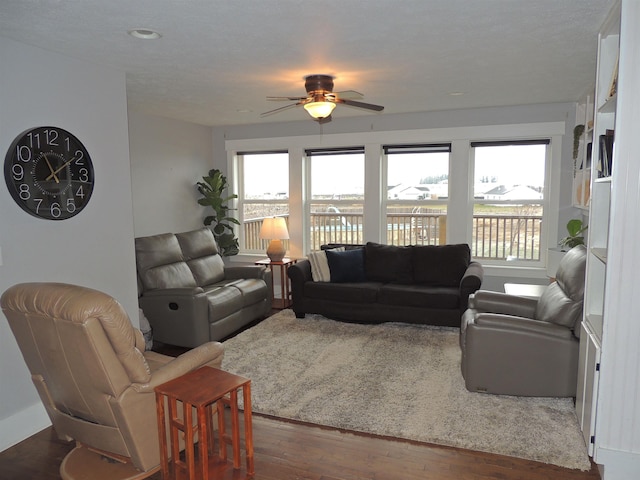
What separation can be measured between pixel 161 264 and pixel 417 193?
10.6 ft

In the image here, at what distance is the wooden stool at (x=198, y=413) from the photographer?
2225mm

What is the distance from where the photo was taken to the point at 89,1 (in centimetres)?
229

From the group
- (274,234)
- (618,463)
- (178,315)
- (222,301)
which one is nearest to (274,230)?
(274,234)

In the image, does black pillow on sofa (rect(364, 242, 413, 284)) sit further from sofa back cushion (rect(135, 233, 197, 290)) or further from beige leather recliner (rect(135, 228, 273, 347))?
sofa back cushion (rect(135, 233, 197, 290))

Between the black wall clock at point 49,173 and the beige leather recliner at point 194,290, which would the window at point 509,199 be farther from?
the black wall clock at point 49,173

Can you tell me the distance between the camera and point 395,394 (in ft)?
11.3

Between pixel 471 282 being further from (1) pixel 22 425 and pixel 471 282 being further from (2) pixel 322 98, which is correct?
(1) pixel 22 425

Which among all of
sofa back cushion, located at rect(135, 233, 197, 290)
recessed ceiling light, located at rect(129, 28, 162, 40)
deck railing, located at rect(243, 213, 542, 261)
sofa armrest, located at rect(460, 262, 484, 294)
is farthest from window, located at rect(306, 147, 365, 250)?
recessed ceiling light, located at rect(129, 28, 162, 40)

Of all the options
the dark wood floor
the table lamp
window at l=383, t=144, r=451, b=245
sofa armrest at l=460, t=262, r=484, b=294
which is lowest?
the dark wood floor

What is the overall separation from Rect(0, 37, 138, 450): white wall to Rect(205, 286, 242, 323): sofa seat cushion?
2.92 ft

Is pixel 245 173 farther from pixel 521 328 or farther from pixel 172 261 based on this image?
pixel 521 328

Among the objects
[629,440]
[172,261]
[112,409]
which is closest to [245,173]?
[172,261]

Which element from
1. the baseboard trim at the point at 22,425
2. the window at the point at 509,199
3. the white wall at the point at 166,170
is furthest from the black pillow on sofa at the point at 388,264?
the baseboard trim at the point at 22,425

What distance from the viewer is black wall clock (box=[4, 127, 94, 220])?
2.84 m
